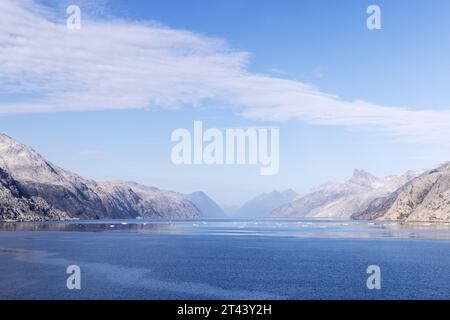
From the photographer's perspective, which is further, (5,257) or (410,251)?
(410,251)

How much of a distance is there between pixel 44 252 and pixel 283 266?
7308cm

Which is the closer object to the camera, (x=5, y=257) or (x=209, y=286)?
(x=209, y=286)

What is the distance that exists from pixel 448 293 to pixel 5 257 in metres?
104

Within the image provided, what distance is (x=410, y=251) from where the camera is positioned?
164 meters

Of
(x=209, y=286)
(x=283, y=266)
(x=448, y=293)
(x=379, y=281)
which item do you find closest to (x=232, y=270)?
(x=283, y=266)
